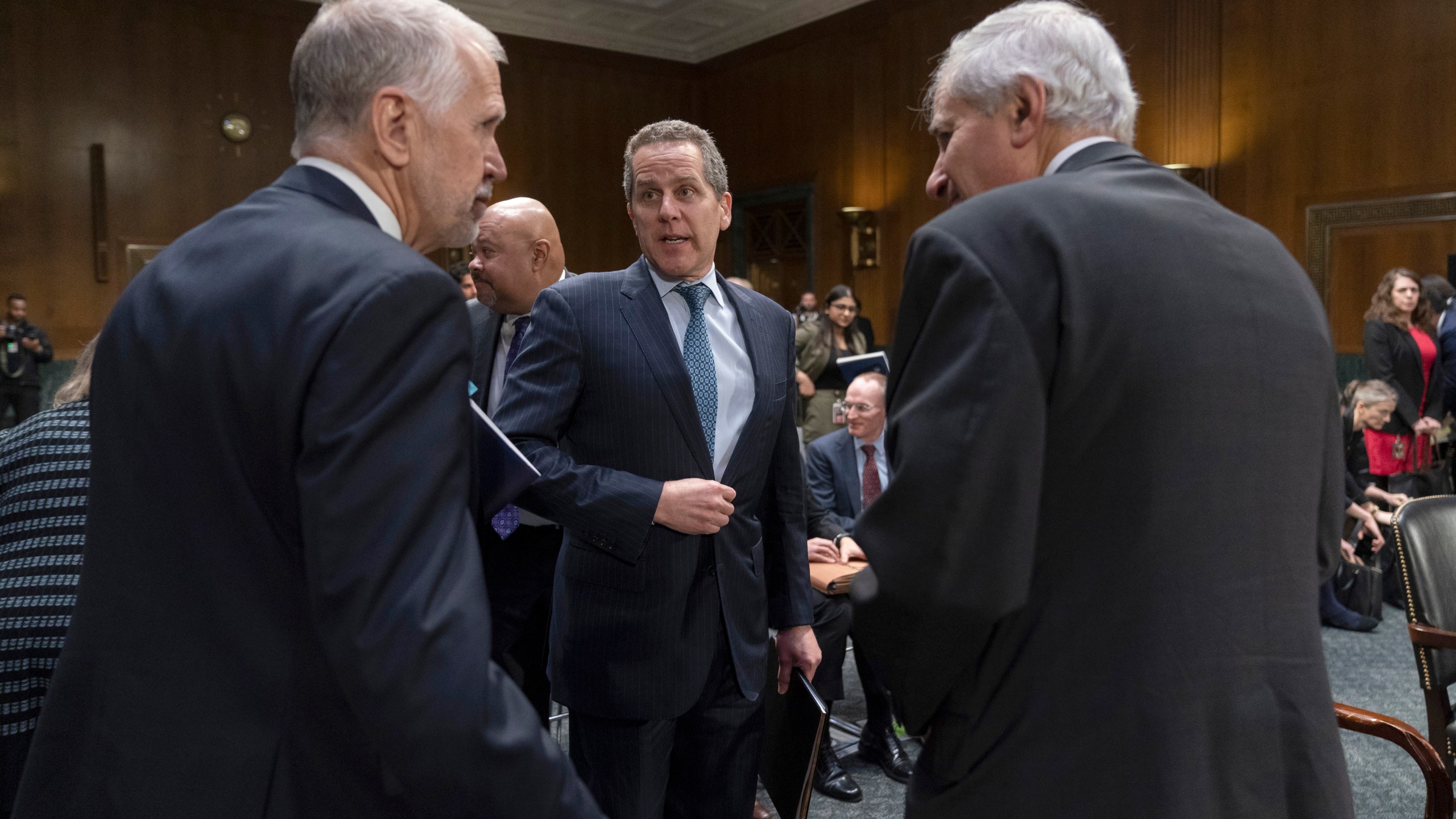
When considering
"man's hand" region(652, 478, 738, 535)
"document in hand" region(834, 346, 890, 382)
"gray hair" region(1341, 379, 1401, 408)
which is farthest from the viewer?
"gray hair" region(1341, 379, 1401, 408)

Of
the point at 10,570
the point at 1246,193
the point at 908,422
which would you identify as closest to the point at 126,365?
the point at 908,422

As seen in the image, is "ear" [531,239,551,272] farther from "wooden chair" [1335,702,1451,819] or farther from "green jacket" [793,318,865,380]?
"green jacket" [793,318,865,380]

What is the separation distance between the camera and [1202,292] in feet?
3.09

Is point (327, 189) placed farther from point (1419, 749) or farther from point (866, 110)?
point (866, 110)

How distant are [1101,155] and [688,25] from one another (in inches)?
432

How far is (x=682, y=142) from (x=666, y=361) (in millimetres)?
440

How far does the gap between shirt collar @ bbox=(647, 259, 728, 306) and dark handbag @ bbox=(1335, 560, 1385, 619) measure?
390 centimetres

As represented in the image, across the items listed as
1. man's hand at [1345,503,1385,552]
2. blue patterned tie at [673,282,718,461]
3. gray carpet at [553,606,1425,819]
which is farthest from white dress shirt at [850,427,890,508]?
man's hand at [1345,503,1385,552]

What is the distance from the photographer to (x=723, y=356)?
1789mm

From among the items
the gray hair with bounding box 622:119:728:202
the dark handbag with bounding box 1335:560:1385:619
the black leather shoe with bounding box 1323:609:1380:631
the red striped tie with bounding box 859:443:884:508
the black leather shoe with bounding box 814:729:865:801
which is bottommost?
the black leather shoe with bounding box 814:729:865:801

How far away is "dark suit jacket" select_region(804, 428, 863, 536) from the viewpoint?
147 inches

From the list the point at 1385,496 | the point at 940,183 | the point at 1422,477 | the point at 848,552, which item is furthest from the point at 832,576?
the point at 1422,477

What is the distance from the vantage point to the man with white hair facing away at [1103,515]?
90 cm

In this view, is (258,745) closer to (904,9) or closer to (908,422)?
(908,422)
